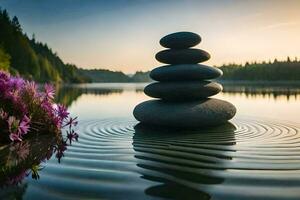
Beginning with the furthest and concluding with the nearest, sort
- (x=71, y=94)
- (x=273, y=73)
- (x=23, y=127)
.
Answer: (x=273, y=73) < (x=71, y=94) < (x=23, y=127)

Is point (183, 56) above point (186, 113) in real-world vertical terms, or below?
above

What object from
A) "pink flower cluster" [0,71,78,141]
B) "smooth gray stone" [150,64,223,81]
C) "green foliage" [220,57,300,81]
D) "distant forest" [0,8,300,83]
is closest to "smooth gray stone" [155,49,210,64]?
"smooth gray stone" [150,64,223,81]

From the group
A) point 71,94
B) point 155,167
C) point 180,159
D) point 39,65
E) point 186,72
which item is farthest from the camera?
point 39,65

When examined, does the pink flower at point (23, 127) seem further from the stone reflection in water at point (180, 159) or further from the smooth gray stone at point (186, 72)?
the smooth gray stone at point (186, 72)

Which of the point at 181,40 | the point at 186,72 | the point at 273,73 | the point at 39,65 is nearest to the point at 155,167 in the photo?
the point at 186,72

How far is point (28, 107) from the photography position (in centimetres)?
910

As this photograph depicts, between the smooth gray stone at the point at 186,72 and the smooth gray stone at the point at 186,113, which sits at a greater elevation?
the smooth gray stone at the point at 186,72

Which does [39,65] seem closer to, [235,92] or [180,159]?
[235,92]

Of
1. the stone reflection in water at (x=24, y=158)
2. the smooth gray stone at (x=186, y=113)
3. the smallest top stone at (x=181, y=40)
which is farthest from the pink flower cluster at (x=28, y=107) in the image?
the smallest top stone at (x=181, y=40)

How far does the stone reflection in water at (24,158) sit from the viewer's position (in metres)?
5.24

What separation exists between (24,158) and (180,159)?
117 inches

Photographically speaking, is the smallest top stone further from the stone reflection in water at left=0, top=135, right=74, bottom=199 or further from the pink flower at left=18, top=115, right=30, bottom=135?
the pink flower at left=18, top=115, right=30, bottom=135

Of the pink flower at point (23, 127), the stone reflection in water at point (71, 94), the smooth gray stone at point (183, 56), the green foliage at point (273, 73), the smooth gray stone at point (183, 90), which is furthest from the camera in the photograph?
the green foliage at point (273, 73)

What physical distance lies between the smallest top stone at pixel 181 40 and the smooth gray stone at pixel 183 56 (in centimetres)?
23
